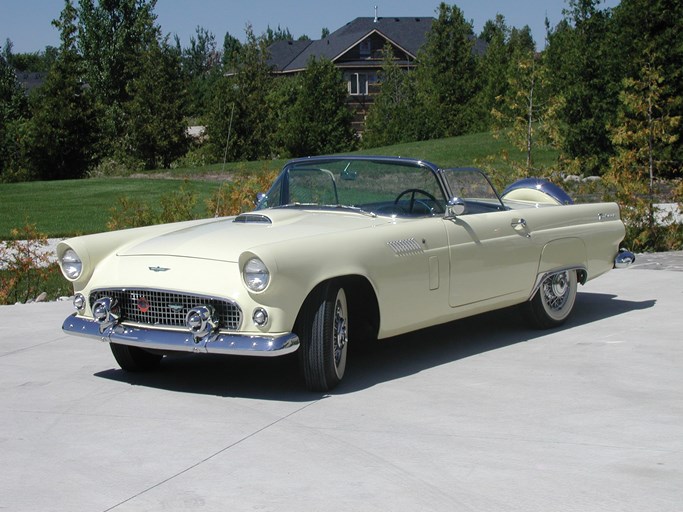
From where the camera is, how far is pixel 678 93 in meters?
23.1

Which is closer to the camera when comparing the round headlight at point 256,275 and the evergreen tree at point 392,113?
the round headlight at point 256,275

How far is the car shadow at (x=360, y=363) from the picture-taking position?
19.7 feet

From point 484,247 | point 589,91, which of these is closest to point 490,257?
point 484,247

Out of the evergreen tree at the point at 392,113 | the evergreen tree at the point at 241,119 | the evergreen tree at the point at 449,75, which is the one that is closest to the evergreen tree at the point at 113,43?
the evergreen tree at the point at 241,119

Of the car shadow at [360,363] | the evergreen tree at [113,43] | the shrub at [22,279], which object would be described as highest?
the evergreen tree at [113,43]

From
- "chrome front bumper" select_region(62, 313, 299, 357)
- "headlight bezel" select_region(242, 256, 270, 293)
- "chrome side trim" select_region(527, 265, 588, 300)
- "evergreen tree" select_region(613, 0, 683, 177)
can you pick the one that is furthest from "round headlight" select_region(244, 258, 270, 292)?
"evergreen tree" select_region(613, 0, 683, 177)

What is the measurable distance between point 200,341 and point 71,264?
130 cm

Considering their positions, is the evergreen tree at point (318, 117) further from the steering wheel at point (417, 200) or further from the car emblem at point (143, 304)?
the car emblem at point (143, 304)

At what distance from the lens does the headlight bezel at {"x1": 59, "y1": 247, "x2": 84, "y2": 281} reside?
20.5ft

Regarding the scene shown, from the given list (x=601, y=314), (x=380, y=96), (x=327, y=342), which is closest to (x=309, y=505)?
(x=327, y=342)

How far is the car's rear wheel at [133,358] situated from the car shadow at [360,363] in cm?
5

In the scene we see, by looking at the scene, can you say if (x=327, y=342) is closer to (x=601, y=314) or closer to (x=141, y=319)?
(x=141, y=319)

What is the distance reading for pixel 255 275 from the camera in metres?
5.46

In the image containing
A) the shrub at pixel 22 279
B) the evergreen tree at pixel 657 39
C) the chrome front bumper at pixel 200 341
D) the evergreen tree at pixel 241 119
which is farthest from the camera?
the evergreen tree at pixel 241 119
